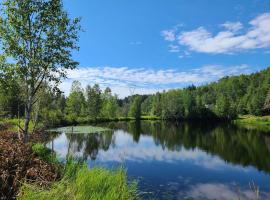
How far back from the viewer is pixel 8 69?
53.5 ft

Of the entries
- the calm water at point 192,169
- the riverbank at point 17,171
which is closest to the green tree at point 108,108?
the calm water at point 192,169

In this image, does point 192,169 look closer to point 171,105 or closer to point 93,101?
point 93,101

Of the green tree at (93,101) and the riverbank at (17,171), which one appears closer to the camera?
the riverbank at (17,171)

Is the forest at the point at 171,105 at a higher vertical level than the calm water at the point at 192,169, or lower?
higher

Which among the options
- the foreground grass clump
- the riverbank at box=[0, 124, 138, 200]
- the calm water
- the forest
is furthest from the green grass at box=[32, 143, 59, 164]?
the forest

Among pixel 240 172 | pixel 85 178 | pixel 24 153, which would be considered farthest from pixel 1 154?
pixel 240 172

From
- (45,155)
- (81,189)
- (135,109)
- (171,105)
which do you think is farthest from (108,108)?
(81,189)

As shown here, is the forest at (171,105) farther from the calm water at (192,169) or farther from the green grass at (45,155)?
the green grass at (45,155)

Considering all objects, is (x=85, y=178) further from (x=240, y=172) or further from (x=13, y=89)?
(x=240, y=172)

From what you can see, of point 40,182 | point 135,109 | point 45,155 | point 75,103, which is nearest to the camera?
point 40,182

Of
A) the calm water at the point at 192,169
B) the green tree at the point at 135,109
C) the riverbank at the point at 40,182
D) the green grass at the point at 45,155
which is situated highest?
the green tree at the point at 135,109

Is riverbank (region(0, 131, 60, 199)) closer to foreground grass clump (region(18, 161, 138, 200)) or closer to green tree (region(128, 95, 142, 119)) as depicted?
foreground grass clump (region(18, 161, 138, 200))

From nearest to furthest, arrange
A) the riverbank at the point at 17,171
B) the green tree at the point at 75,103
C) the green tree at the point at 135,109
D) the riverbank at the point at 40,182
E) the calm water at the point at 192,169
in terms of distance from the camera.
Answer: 1. the riverbank at the point at 40,182
2. the riverbank at the point at 17,171
3. the calm water at the point at 192,169
4. the green tree at the point at 75,103
5. the green tree at the point at 135,109

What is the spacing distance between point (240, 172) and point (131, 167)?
1200cm
